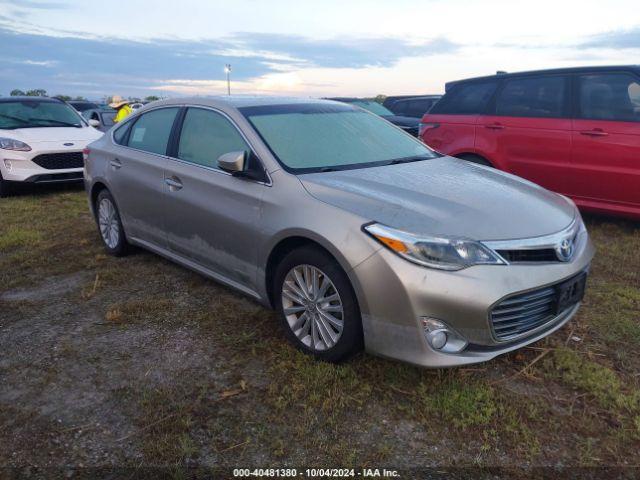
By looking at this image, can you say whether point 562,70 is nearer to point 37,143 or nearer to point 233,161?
point 233,161

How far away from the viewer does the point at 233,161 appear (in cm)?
346

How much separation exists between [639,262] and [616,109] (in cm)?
169

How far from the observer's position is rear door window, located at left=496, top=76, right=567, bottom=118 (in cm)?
608

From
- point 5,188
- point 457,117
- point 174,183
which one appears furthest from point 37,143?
point 457,117

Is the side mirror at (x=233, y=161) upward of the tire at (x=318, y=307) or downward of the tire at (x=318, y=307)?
upward

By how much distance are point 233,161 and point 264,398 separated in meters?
1.45

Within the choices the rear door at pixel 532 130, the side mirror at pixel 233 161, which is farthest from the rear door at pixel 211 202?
the rear door at pixel 532 130

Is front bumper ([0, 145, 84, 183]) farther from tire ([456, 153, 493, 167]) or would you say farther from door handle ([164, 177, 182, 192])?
tire ([456, 153, 493, 167])

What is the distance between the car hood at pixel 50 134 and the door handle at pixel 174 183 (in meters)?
5.54

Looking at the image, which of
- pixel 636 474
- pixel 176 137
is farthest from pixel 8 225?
pixel 636 474

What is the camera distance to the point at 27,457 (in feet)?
8.24

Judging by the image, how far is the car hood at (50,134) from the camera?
28.3 feet

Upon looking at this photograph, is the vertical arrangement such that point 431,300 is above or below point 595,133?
below

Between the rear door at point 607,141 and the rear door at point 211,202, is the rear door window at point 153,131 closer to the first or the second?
the rear door at point 211,202
